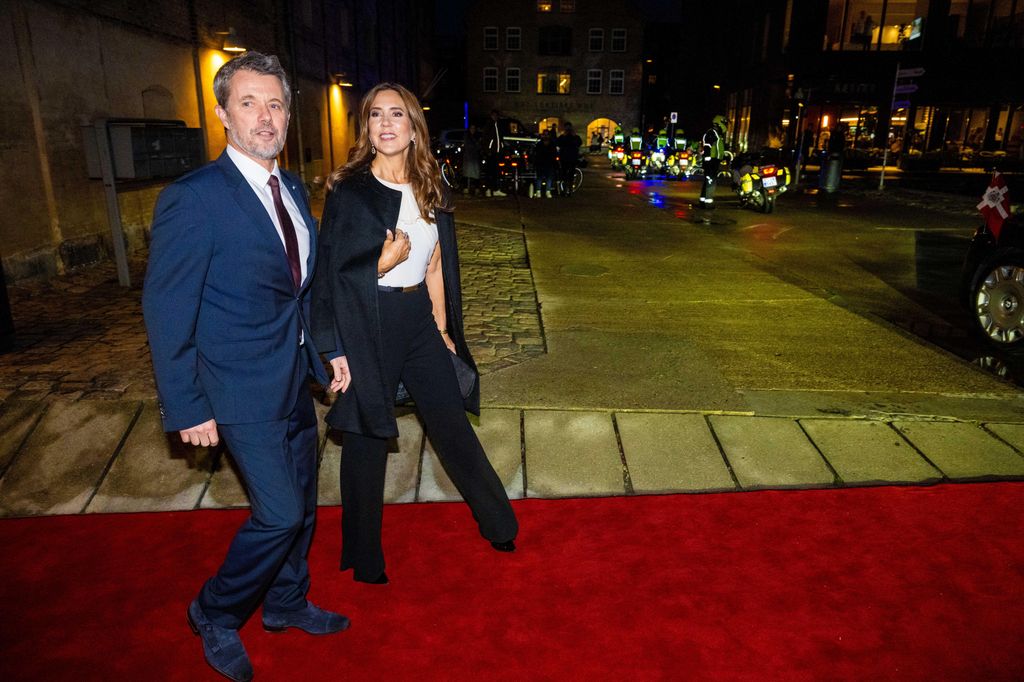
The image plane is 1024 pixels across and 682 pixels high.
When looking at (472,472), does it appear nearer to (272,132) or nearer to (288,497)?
(288,497)

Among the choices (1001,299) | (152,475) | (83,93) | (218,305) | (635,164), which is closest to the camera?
(218,305)

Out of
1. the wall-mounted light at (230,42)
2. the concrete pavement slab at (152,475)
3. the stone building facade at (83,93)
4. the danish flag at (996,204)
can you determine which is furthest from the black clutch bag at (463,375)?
the wall-mounted light at (230,42)

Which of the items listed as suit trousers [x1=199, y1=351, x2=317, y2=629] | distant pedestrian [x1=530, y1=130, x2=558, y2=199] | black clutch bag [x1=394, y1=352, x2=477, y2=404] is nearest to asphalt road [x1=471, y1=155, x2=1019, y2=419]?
black clutch bag [x1=394, y1=352, x2=477, y2=404]

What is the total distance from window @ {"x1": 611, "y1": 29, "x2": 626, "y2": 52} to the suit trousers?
163ft

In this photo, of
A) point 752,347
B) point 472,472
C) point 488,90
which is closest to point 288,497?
point 472,472

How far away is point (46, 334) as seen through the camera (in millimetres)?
5867

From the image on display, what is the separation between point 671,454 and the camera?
4141 mm

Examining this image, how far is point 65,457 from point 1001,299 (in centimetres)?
753

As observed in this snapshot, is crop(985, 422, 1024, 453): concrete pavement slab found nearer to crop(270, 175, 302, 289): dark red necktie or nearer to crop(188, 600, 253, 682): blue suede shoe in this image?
crop(270, 175, 302, 289): dark red necktie

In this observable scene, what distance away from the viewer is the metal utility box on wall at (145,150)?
7.58 m

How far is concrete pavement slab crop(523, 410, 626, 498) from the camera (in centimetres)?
386

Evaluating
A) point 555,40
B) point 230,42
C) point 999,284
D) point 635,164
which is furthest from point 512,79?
point 999,284

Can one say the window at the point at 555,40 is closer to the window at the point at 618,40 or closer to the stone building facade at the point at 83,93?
the window at the point at 618,40

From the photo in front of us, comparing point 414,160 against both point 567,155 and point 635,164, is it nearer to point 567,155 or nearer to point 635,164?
point 567,155
